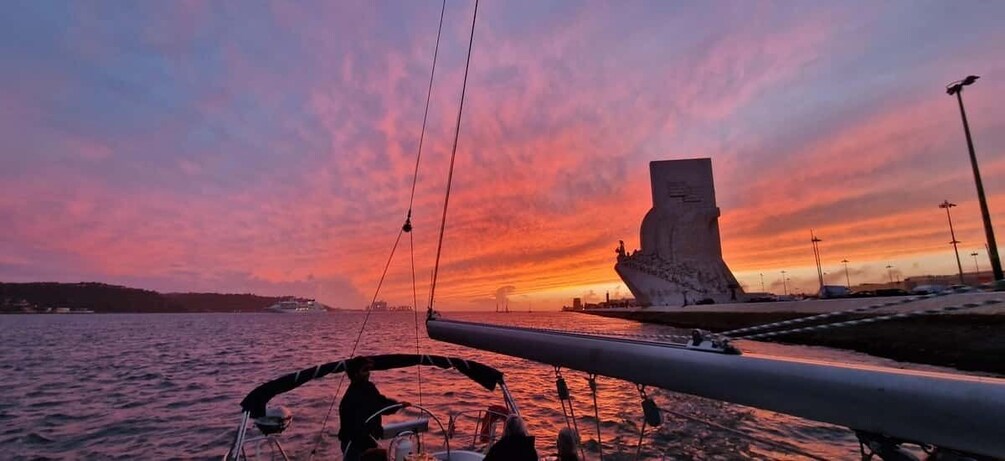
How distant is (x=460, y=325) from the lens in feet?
23.7

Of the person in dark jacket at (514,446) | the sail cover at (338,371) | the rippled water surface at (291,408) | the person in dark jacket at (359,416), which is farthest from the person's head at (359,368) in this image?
the rippled water surface at (291,408)

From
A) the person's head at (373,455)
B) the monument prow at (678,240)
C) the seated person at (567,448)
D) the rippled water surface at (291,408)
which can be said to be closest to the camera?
the seated person at (567,448)

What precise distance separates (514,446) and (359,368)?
3.41 metres

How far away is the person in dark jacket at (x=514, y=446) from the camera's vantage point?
4.91 metres

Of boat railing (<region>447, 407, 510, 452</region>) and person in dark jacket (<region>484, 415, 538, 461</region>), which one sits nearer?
person in dark jacket (<region>484, 415, 538, 461</region>)

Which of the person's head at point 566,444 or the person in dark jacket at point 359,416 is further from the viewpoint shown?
the person in dark jacket at point 359,416

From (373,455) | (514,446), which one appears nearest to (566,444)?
(514,446)

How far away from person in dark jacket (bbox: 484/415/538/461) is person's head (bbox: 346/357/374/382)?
2.95 meters

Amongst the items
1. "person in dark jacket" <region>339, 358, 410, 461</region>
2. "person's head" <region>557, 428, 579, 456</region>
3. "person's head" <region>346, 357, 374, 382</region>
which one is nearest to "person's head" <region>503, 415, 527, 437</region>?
"person's head" <region>557, 428, 579, 456</region>

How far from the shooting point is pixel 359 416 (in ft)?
22.6

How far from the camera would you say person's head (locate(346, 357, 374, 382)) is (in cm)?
727

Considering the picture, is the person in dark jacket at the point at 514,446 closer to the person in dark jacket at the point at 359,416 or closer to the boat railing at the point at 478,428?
the boat railing at the point at 478,428

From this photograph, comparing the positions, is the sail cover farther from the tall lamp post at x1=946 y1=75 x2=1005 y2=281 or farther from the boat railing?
the tall lamp post at x1=946 y1=75 x2=1005 y2=281

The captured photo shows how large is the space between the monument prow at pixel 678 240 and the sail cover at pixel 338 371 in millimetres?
85698
